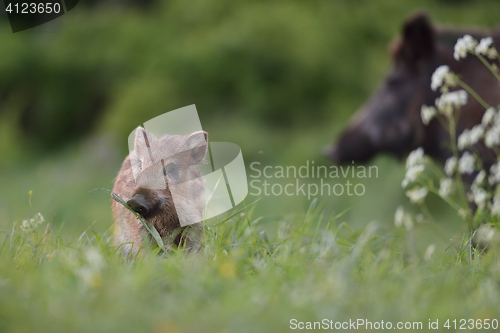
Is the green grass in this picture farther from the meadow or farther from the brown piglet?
the brown piglet

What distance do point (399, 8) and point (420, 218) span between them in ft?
20.4

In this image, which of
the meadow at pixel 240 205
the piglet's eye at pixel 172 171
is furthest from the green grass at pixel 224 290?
the piglet's eye at pixel 172 171

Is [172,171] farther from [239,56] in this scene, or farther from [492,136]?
[239,56]

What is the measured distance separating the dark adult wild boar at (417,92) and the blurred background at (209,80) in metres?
2.56

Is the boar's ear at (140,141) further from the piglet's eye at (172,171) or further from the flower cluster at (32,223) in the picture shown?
the flower cluster at (32,223)

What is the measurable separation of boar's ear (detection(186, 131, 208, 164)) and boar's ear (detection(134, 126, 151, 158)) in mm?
246

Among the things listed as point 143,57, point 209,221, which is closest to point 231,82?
point 143,57

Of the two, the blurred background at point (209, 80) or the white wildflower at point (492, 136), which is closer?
the white wildflower at point (492, 136)

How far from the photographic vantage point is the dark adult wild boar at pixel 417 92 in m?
4.00

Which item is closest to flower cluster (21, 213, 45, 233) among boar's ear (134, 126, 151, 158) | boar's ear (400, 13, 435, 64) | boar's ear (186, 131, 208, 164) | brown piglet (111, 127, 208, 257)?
brown piglet (111, 127, 208, 257)

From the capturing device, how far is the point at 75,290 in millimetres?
1827

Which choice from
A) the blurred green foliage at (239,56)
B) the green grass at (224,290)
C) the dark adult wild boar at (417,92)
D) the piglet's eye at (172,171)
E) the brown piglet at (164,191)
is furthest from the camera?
the blurred green foliage at (239,56)

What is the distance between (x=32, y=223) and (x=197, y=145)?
1.00 m

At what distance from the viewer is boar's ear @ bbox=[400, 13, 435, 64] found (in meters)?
4.27
